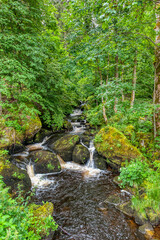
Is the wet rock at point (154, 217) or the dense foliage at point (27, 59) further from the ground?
the dense foliage at point (27, 59)

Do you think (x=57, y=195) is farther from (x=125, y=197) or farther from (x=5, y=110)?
(x=5, y=110)

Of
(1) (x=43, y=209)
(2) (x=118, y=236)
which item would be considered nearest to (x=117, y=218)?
(2) (x=118, y=236)

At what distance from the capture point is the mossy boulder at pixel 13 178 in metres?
4.81

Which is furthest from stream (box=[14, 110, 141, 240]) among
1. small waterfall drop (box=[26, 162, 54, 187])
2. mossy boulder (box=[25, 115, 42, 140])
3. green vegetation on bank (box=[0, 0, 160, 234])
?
mossy boulder (box=[25, 115, 42, 140])

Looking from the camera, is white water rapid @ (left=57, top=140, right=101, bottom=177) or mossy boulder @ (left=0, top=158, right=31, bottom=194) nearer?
mossy boulder @ (left=0, top=158, right=31, bottom=194)

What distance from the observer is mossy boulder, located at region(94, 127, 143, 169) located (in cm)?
584

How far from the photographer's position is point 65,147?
794 centimetres

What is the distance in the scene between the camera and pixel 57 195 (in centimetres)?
508

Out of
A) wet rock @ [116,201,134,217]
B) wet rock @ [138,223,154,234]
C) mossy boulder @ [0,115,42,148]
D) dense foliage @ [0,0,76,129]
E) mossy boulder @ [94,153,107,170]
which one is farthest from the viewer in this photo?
mossy boulder @ [94,153,107,170]

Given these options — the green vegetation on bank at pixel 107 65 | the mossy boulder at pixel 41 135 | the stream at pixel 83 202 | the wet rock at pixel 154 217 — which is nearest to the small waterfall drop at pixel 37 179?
the stream at pixel 83 202

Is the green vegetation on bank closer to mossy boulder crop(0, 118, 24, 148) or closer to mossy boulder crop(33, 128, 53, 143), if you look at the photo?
mossy boulder crop(0, 118, 24, 148)

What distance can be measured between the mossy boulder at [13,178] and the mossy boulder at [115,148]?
414cm

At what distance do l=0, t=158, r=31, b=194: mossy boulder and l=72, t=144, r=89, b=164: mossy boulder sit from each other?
3.06 m

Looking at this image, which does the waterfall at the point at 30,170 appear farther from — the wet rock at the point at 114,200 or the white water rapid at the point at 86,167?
the wet rock at the point at 114,200
